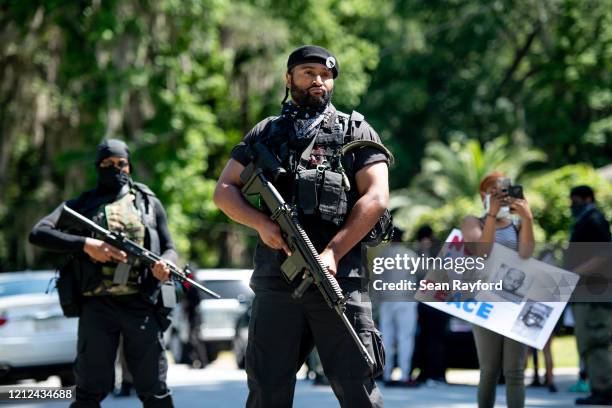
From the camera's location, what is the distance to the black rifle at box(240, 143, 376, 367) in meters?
4.62

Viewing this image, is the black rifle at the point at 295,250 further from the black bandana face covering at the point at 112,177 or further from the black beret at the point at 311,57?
the black bandana face covering at the point at 112,177

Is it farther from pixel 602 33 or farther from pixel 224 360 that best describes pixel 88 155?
pixel 602 33

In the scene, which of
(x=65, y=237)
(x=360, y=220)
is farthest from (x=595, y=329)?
(x=360, y=220)

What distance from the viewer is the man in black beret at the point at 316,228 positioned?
479cm

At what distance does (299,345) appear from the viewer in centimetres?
489

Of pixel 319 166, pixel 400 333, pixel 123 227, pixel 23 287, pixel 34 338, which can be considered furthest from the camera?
pixel 23 287

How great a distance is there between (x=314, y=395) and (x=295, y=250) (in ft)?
19.4

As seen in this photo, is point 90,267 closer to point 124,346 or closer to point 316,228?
point 124,346

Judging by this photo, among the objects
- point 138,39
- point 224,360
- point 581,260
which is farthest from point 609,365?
point 138,39

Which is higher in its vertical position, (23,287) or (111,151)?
(111,151)

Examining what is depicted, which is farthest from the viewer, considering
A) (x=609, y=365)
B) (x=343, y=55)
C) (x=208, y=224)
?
(x=208, y=224)

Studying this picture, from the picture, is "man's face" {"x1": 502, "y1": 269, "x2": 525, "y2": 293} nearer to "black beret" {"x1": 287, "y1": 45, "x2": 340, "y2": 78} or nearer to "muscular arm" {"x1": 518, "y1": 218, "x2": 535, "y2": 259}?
"muscular arm" {"x1": 518, "y1": 218, "x2": 535, "y2": 259}

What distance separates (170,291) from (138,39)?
14.0 m

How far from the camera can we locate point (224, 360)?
1856 cm
